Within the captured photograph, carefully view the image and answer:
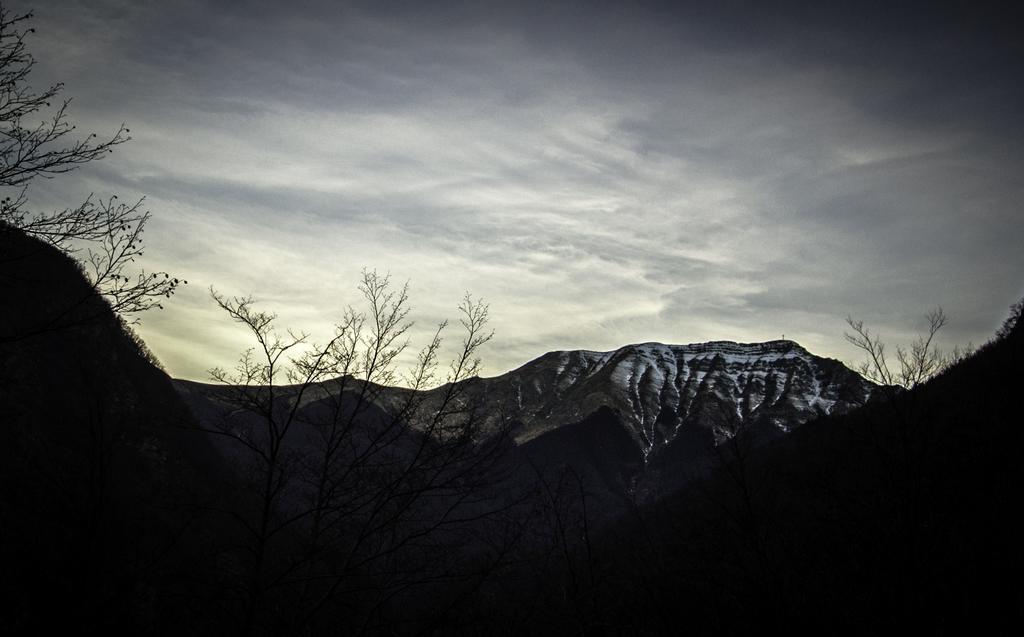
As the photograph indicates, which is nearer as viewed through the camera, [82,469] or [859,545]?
[82,469]

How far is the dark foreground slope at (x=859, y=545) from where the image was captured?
12.1 meters

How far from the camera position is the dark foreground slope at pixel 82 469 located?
7586 millimetres

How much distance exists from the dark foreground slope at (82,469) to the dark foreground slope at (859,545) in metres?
5.30

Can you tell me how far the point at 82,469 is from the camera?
35.3 feet

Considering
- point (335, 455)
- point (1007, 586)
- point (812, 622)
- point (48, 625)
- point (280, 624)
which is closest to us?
point (280, 624)

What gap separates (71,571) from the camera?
26.7ft

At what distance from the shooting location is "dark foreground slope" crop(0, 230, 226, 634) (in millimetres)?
7586

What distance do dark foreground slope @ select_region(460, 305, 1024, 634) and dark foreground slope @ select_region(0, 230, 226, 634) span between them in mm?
5298

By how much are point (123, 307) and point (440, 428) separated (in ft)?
11.5

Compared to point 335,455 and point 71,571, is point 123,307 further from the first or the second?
point 71,571

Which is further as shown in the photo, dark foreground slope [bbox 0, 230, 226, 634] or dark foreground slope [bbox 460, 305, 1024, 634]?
dark foreground slope [bbox 460, 305, 1024, 634]

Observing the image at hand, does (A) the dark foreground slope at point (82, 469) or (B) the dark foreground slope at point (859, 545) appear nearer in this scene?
(A) the dark foreground slope at point (82, 469)

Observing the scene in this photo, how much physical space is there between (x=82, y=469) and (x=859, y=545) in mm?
29360

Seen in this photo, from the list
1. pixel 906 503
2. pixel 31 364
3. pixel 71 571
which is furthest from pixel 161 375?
pixel 906 503
